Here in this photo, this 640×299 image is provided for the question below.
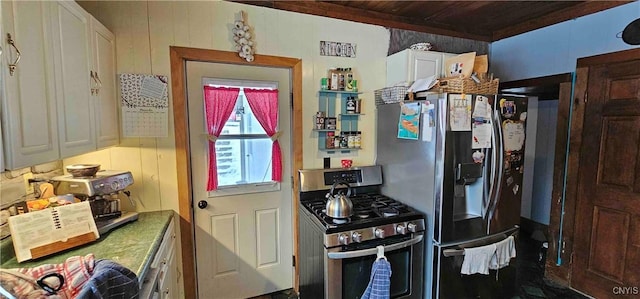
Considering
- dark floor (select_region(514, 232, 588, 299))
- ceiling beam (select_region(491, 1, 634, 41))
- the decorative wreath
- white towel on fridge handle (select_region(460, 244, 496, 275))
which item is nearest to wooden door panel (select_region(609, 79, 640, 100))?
ceiling beam (select_region(491, 1, 634, 41))

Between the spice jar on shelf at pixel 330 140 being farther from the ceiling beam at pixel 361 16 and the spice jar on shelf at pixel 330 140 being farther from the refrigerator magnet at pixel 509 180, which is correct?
the refrigerator magnet at pixel 509 180

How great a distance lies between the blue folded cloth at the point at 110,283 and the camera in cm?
84

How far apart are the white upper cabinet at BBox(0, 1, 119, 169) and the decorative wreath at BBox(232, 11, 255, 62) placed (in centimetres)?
76

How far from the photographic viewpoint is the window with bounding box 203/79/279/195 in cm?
215

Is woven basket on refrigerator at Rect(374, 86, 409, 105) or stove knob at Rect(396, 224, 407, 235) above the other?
woven basket on refrigerator at Rect(374, 86, 409, 105)

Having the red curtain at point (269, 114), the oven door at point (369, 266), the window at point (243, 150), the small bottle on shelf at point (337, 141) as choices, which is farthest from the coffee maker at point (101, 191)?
the small bottle on shelf at point (337, 141)

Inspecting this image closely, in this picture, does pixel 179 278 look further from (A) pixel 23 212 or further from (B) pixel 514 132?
(B) pixel 514 132

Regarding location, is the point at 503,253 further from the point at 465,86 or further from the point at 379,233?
the point at 465,86

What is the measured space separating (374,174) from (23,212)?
2145 millimetres

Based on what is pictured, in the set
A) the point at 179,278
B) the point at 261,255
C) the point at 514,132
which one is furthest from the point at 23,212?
the point at 514,132

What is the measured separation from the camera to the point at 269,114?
2.23m

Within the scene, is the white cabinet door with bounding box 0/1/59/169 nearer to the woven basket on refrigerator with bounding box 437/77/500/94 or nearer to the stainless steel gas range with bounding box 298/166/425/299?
the stainless steel gas range with bounding box 298/166/425/299

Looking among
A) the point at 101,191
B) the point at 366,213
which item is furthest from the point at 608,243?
the point at 101,191

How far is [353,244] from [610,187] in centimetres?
208
